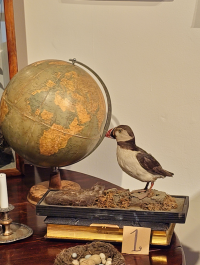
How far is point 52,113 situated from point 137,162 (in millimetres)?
319

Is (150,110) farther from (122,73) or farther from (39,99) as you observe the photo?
(39,99)

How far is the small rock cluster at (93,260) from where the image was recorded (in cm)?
91

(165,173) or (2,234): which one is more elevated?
(165,173)

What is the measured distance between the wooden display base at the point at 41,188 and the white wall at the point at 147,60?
48 cm

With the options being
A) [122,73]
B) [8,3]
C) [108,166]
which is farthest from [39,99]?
[108,166]

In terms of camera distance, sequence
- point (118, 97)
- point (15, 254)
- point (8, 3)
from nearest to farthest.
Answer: point (15, 254)
point (8, 3)
point (118, 97)

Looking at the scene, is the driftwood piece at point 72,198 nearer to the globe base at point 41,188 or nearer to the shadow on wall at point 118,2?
the globe base at point 41,188

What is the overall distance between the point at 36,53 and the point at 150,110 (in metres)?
0.65

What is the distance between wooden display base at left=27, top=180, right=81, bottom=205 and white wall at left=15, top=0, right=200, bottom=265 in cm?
48

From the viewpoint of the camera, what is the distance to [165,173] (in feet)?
3.84

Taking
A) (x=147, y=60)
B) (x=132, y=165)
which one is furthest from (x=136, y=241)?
(x=147, y=60)

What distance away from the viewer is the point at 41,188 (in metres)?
1.41

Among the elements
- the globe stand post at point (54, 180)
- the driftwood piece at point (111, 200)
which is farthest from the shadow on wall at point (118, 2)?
the driftwood piece at point (111, 200)

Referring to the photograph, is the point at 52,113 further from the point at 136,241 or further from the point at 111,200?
the point at 136,241
